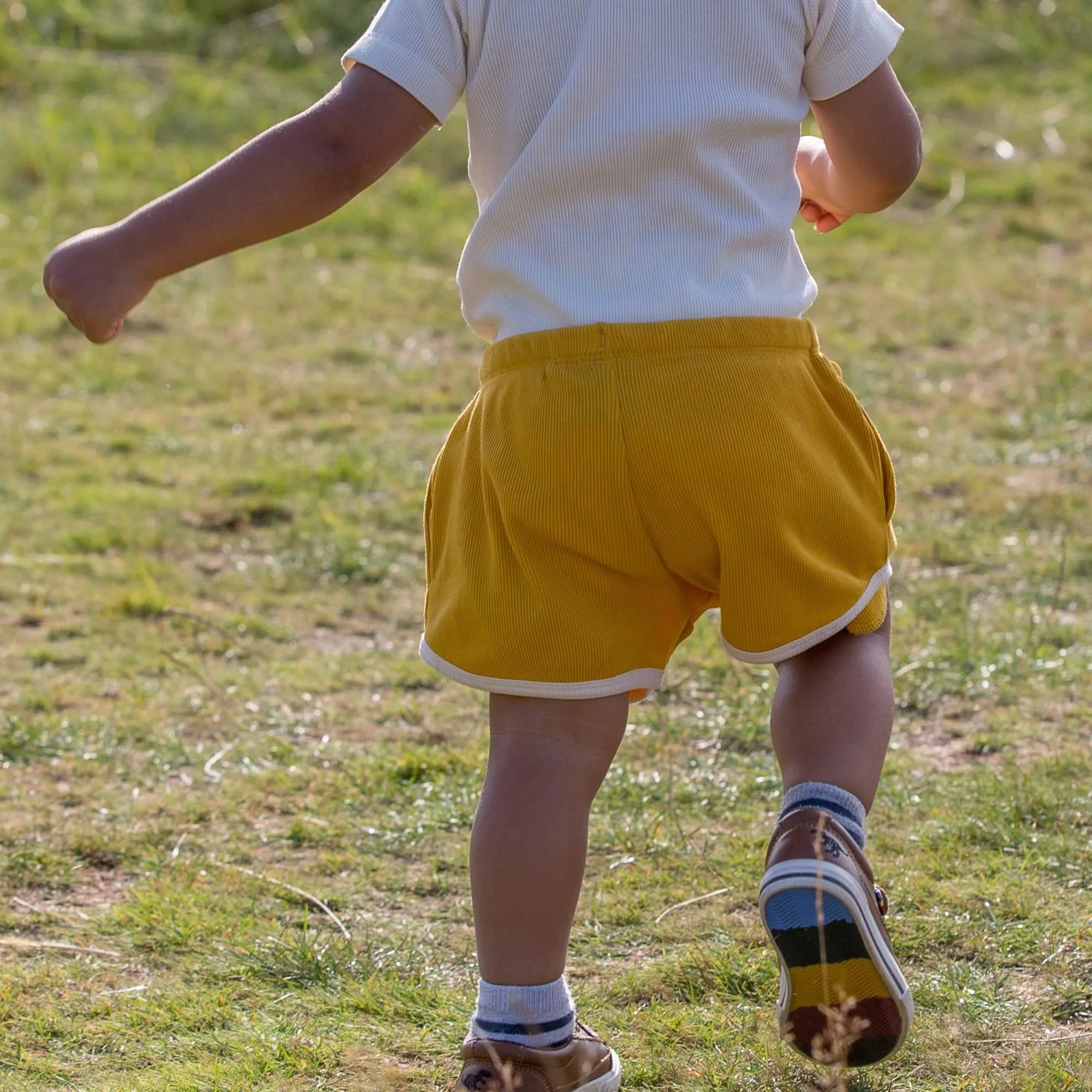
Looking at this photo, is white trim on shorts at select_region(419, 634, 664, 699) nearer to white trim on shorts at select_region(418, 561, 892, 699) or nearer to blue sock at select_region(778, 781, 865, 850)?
white trim on shorts at select_region(418, 561, 892, 699)

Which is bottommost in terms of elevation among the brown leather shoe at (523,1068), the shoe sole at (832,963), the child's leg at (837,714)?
the brown leather shoe at (523,1068)

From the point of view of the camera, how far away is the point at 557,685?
1.86m

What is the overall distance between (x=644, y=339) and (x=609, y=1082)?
828mm

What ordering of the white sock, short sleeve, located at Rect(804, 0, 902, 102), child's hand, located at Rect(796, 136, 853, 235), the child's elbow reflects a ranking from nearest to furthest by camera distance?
1. the white sock
2. short sleeve, located at Rect(804, 0, 902, 102)
3. the child's elbow
4. child's hand, located at Rect(796, 136, 853, 235)

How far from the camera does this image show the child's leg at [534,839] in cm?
182

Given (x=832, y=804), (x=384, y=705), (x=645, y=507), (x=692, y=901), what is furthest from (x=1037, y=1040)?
(x=384, y=705)

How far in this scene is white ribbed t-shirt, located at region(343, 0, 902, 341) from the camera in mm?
1855

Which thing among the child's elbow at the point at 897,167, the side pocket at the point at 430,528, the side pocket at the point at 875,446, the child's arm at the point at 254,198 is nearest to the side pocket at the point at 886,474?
the side pocket at the point at 875,446

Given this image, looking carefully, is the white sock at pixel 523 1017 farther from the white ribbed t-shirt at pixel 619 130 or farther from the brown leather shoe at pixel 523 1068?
the white ribbed t-shirt at pixel 619 130

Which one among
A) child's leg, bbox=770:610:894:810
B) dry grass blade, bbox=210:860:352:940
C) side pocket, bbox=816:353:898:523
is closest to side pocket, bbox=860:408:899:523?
side pocket, bbox=816:353:898:523

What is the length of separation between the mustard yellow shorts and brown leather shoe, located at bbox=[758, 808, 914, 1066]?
0.29 meters

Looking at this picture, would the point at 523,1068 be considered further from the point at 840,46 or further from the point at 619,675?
the point at 840,46

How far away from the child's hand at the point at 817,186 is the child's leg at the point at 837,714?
0.55 metres

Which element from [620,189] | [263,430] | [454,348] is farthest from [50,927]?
[454,348]
